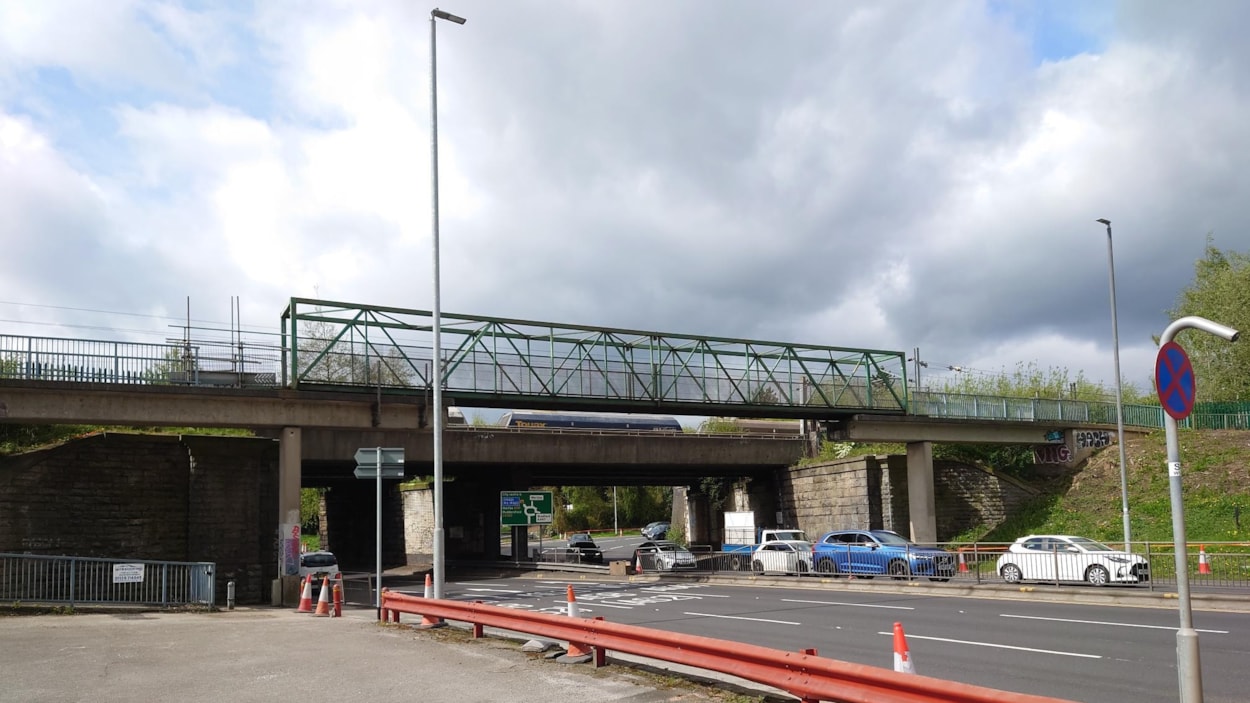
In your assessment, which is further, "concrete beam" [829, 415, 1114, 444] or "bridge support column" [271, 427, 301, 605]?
"concrete beam" [829, 415, 1114, 444]

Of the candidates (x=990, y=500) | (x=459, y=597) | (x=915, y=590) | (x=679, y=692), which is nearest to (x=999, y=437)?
(x=990, y=500)

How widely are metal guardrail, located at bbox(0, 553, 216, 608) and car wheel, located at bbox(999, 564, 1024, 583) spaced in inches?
856

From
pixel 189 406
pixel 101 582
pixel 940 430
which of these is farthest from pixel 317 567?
pixel 940 430

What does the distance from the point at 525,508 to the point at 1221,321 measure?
140 ft

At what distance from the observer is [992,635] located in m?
15.8

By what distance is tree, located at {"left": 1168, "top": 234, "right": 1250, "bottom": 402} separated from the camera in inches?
2188

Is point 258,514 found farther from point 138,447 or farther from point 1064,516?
point 1064,516

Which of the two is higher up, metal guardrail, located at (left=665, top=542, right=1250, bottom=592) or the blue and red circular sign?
the blue and red circular sign

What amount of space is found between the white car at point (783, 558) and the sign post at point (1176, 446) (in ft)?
80.0

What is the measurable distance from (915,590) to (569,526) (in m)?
81.4

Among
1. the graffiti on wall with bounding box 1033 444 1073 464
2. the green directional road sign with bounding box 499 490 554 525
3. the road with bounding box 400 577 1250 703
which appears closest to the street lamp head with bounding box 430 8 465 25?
→ the road with bounding box 400 577 1250 703

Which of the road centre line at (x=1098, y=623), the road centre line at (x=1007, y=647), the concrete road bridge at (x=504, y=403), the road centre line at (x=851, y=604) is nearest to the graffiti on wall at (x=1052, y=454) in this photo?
the concrete road bridge at (x=504, y=403)

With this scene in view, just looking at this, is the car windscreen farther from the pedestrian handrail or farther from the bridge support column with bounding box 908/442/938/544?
the pedestrian handrail

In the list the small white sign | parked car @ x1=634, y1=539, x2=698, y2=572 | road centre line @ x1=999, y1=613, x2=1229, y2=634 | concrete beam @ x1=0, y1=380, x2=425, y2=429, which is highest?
concrete beam @ x1=0, y1=380, x2=425, y2=429
